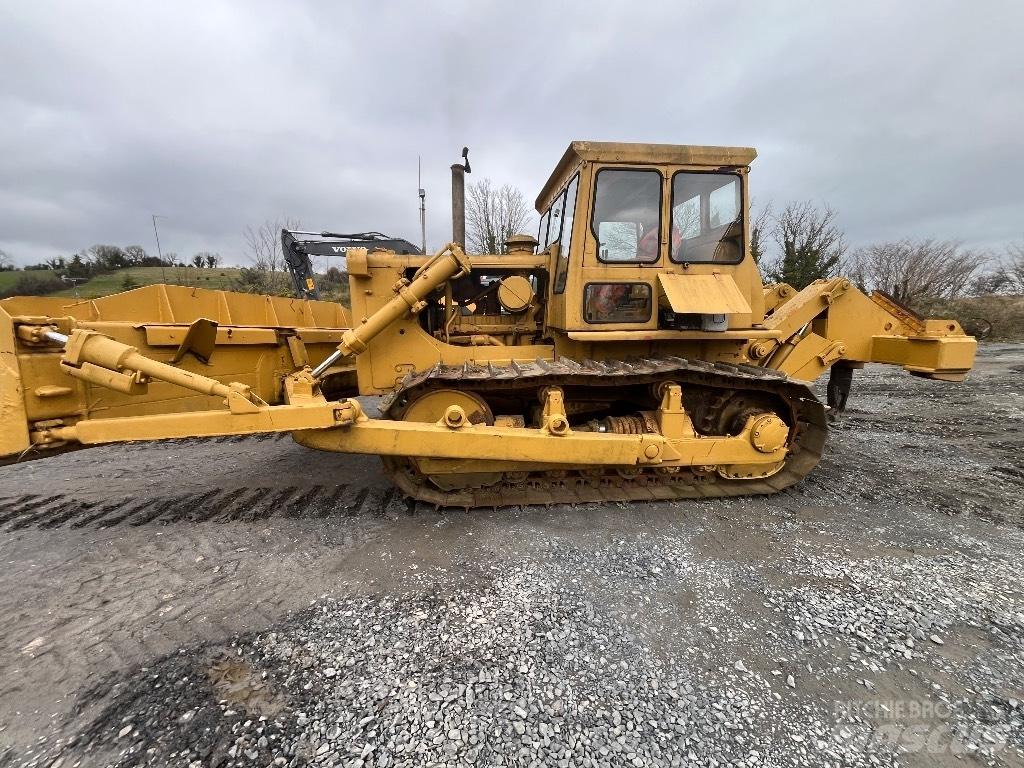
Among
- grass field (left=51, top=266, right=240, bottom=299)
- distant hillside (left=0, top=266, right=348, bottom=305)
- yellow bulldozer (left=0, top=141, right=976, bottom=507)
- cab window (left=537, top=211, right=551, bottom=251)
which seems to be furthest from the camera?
grass field (left=51, top=266, right=240, bottom=299)

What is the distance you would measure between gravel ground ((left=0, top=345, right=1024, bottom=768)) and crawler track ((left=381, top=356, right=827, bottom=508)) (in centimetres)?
16

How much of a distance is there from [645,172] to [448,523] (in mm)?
3192

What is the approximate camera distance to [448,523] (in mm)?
3408

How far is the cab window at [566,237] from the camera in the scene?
12.3 feet

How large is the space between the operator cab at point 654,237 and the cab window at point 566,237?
0.09 feet

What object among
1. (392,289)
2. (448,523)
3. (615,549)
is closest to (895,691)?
(615,549)

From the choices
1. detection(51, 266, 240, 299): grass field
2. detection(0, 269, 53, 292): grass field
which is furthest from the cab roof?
detection(0, 269, 53, 292): grass field

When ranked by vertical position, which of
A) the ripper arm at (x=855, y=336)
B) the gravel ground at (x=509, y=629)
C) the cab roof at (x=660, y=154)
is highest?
the cab roof at (x=660, y=154)

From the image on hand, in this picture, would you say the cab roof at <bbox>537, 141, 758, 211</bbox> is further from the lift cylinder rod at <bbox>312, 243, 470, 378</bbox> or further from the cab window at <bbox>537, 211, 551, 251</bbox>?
the lift cylinder rod at <bbox>312, 243, 470, 378</bbox>

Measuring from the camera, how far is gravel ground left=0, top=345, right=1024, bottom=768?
173 centimetres

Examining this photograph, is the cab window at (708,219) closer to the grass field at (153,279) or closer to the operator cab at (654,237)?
the operator cab at (654,237)

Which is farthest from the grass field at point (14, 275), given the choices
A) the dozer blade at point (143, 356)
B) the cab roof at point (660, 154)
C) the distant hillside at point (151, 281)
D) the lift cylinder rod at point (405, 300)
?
the cab roof at point (660, 154)

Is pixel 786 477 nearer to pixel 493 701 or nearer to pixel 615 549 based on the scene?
pixel 615 549

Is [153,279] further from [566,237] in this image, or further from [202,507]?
[566,237]
